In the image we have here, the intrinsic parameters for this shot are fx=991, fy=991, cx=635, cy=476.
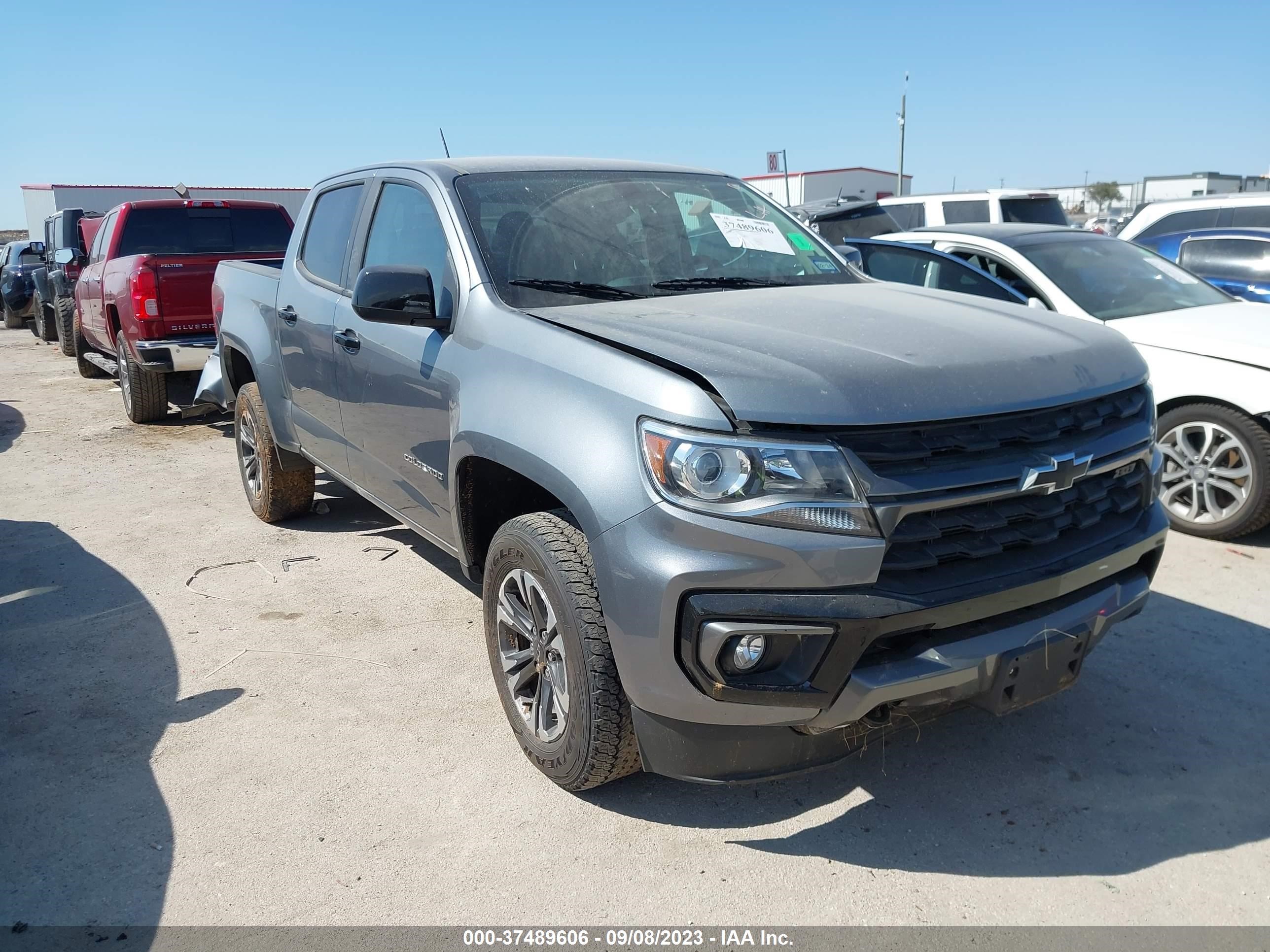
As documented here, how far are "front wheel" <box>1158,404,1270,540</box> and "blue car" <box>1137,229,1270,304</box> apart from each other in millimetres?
2866

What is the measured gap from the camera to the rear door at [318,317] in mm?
4383

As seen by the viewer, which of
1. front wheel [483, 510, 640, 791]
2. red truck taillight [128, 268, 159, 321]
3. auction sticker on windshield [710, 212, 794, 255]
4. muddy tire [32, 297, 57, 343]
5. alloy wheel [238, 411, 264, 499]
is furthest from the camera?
muddy tire [32, 297, 57, 343]

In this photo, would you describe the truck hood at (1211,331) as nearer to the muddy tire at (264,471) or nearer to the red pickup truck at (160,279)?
the muddy tire at (264,471)

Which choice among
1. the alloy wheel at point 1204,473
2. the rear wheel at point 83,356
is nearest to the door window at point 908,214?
the alloy wheel at point 1204,473

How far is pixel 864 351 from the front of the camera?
105 inches

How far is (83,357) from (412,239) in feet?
34.3

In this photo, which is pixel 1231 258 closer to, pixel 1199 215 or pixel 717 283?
pixel 1199 215

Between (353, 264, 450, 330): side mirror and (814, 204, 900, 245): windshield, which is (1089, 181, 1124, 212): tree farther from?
→ (353, 264, 450, 330): side mirror

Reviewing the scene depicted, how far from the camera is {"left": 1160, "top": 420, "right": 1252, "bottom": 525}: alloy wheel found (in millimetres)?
5062

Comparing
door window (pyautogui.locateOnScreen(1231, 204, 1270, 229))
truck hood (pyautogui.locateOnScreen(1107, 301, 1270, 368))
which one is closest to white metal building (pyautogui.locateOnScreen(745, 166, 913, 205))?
door window (pyautogui.locateOnScreen(1231, 204, 1270, 229))

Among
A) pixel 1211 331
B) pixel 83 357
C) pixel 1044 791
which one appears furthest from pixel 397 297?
pixel 83 357

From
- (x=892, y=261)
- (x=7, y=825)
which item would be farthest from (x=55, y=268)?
(x=7, y=825)

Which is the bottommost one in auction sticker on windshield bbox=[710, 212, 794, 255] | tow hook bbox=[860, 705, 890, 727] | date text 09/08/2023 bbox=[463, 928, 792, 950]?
date text 09/08/2023 bbox=[463, 928, 792, 950]

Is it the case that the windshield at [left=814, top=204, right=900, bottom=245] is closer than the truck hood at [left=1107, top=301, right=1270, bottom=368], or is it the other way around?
the truck hood at [left=1107, top=301, right=1270, bottom=368]
